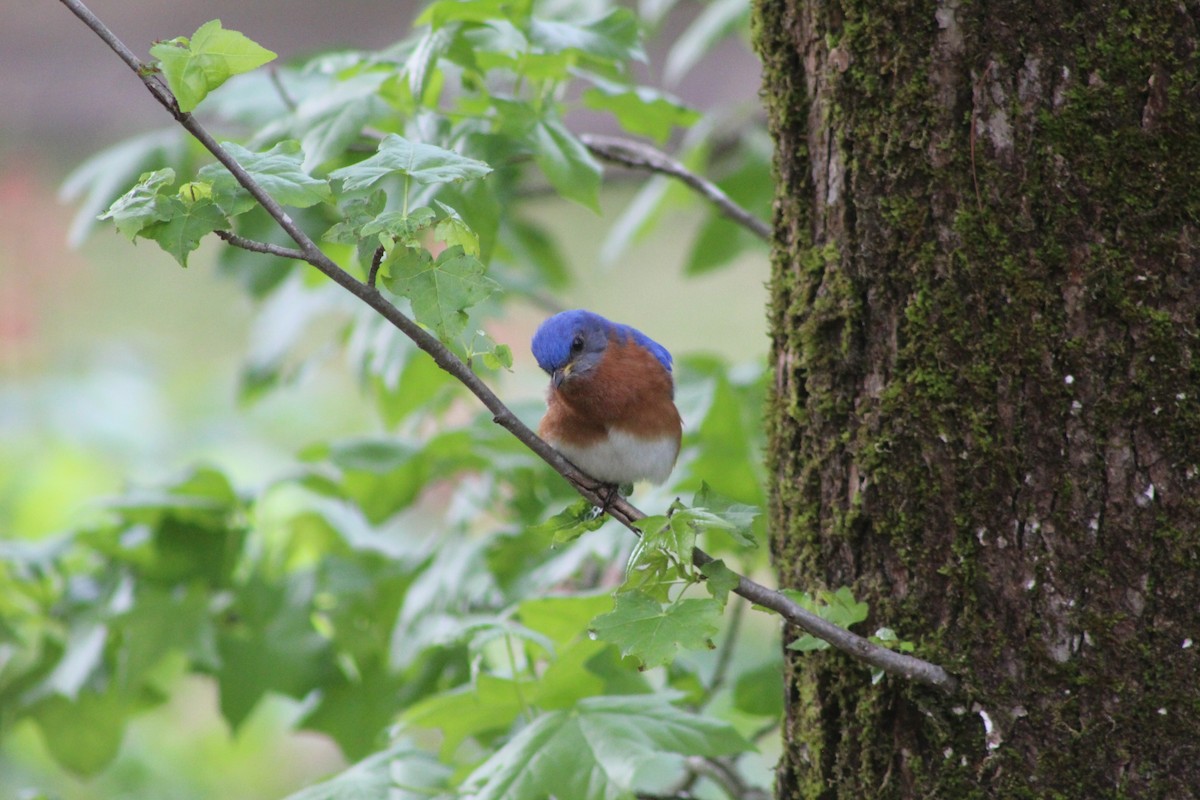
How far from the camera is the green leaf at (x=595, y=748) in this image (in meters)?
1.65

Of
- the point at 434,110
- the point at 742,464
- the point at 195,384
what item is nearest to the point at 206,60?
the point at 434,110

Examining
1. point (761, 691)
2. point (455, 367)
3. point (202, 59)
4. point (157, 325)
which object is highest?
point (157, 325)

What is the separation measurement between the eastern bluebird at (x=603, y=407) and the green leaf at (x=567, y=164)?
470 millimetres

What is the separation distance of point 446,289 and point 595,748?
2.57 ft

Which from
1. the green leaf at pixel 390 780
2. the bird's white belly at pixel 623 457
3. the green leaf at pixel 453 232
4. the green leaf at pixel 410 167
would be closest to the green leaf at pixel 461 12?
the green leaf at pixel 410 167

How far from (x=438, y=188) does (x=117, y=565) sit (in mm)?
1480

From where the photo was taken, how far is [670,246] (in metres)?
9.92

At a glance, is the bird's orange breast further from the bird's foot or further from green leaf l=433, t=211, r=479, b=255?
green leaf l=433, t=211, r=479, b=255

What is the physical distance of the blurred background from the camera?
500 centimetres

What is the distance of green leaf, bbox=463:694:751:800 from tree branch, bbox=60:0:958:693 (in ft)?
1.05

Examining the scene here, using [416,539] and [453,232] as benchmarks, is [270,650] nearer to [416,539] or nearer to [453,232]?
[416,539]

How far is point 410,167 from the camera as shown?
1360 millimetres

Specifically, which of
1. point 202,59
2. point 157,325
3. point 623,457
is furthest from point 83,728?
point 157,325

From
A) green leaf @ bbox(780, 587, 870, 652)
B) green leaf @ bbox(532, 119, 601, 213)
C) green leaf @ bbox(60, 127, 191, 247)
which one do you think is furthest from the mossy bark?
green leaf @ bbox(60, 127, 191, 247)
